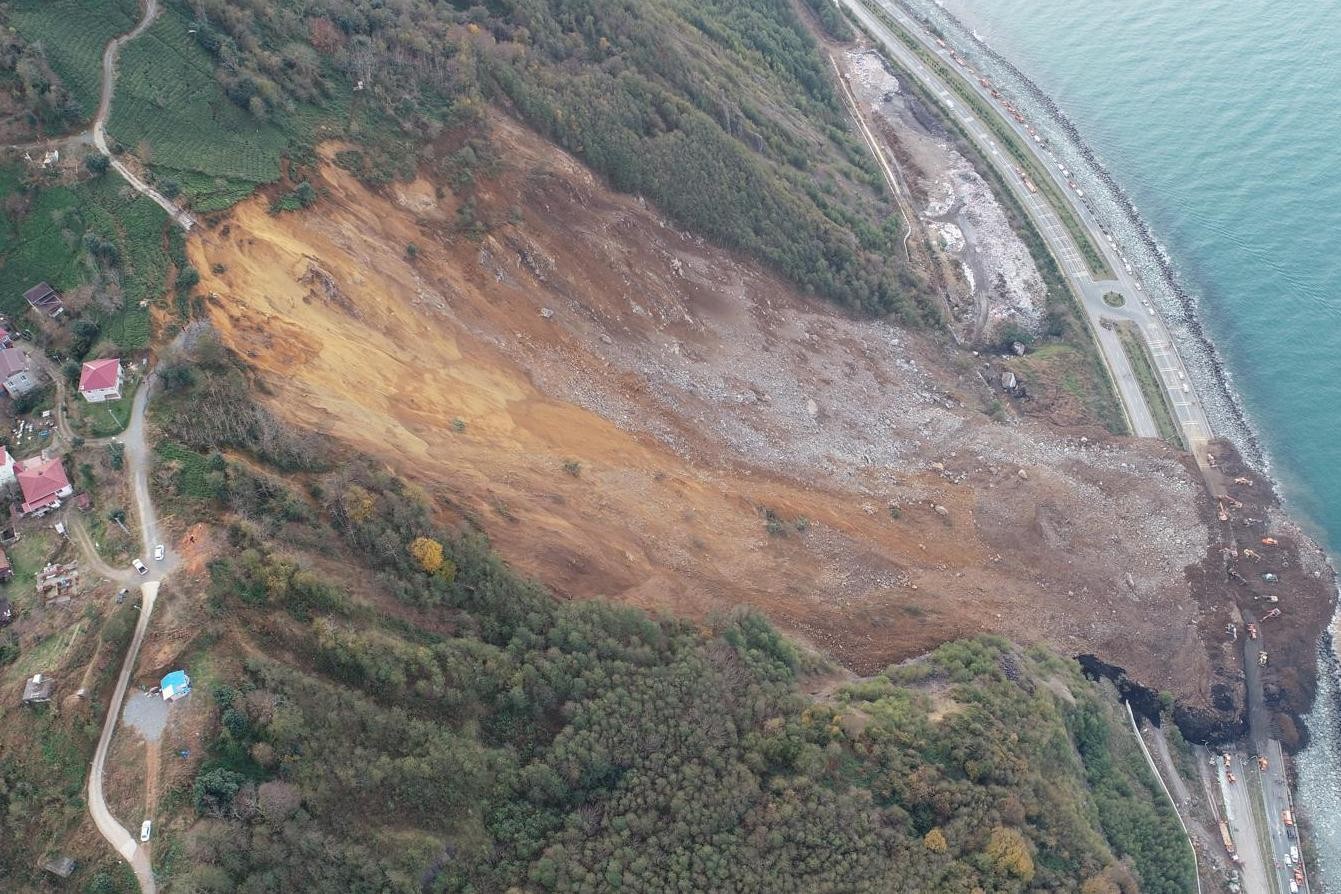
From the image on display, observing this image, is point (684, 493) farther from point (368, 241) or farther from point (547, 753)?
point (368, 241)

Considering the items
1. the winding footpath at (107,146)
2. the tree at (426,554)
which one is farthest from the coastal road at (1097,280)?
the winding footpath at (107,146)

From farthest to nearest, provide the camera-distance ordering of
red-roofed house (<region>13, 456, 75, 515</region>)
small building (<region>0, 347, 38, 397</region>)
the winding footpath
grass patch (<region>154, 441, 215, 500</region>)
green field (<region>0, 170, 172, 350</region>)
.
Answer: the winding footpath, green field (<region>0, 170, 172, 350</region>), small building (<region>0, 347, 38, 397</region>), grass patch (<region>154, 441, 215, 500</region>), red-roofed house (<region>13, 456, 75, 515</region>)

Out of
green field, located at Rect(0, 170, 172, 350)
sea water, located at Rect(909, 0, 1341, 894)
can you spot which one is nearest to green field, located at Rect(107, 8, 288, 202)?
green field, located at Rect(0, 170, 172, 350)

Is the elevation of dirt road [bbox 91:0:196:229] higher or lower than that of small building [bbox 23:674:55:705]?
higher

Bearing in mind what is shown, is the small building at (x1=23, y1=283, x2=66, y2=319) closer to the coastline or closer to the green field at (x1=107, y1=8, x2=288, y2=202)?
the green field at (x1=107, y1=8, x2=288, y2=202)

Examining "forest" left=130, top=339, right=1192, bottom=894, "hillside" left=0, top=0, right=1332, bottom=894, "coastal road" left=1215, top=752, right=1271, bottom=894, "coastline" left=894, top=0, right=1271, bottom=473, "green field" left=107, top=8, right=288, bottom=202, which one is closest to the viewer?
"forest" left=130, top=339, right=1192, bottom=894

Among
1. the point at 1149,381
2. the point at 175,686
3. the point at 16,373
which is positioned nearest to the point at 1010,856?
the point at 175,686
